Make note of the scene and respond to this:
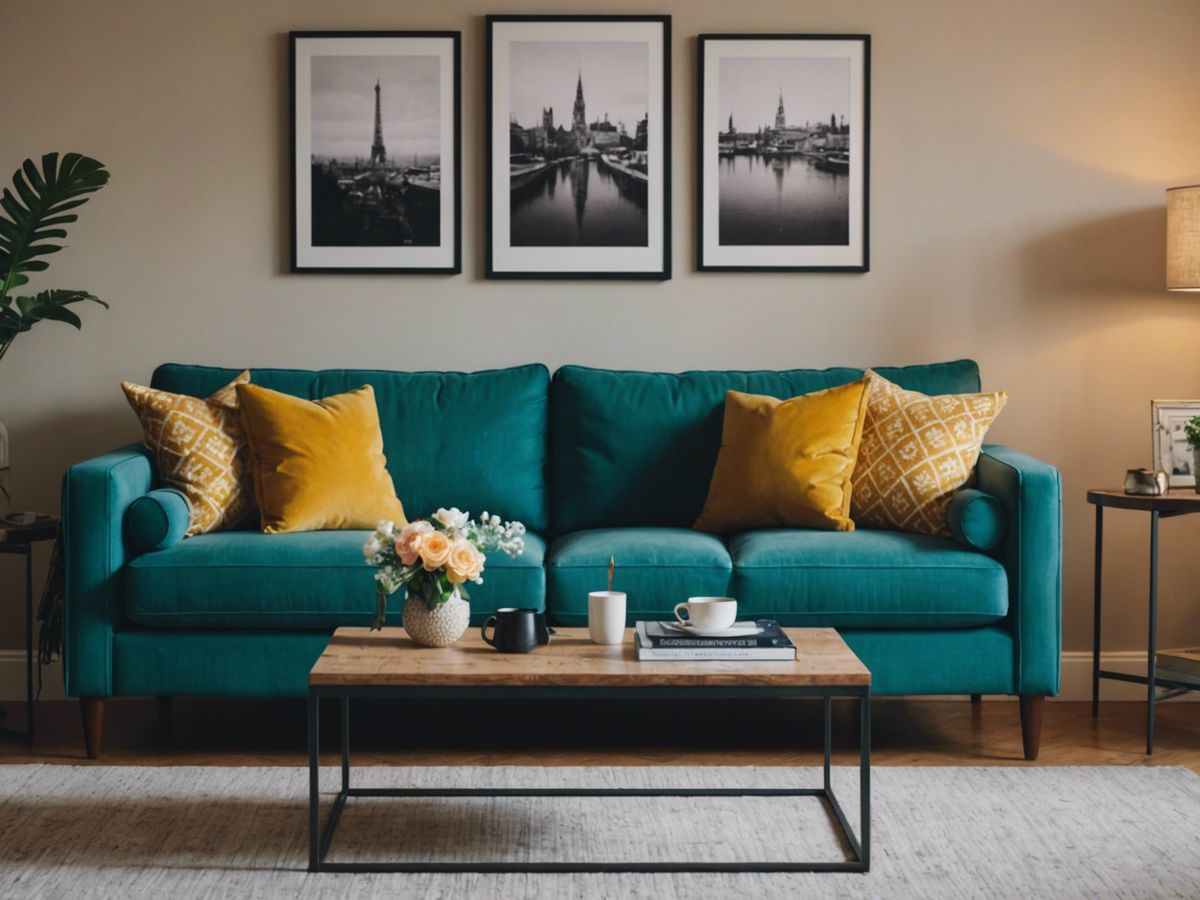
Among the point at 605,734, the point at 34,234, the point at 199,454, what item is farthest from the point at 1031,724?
the point at 34,234

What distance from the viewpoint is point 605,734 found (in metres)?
3.45

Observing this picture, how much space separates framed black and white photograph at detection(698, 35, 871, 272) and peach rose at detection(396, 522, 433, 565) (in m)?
1.88

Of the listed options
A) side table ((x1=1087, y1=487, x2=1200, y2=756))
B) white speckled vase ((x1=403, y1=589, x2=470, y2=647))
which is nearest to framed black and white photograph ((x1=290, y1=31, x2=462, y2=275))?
white speckled vase ((x1=403, y1=589, x2=470, y2=647))

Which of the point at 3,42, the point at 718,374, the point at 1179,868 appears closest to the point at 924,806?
the point at 1179,868

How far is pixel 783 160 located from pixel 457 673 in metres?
2.36

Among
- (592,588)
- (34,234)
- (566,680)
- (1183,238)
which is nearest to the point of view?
(566,680)

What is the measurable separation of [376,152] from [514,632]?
2.11m

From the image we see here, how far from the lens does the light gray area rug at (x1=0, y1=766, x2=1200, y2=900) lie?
238cm

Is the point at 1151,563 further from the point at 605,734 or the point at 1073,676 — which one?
the point at 605,734

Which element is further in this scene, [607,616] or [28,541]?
[28,541]

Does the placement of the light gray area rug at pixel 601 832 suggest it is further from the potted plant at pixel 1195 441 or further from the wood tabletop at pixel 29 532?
the potted plant at pixel 1195 441

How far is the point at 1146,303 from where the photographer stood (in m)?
4.06

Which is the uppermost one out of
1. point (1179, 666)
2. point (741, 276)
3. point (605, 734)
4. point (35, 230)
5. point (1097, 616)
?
point (35, 230)

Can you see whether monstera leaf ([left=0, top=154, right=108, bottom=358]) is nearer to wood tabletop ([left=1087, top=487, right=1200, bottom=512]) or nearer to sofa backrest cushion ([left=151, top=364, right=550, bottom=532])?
sofa backrest cushion ([left=151, top=364, right=550, bottom=532])
